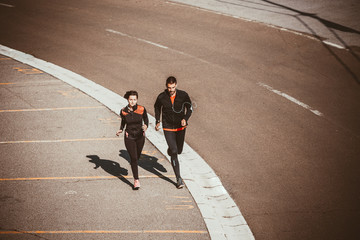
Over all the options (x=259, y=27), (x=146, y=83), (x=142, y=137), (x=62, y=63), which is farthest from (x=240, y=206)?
(x=259, y=27)

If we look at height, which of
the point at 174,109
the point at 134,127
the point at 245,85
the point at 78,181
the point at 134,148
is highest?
the point at 174,109

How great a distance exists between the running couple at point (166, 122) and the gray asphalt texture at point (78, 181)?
540mm

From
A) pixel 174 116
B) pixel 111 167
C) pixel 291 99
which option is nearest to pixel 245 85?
pixel 291 99

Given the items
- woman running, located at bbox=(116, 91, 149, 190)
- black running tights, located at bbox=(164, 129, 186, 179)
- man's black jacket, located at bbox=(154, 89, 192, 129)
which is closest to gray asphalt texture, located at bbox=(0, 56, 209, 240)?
black running tights, located at bbox=(164, 129, 186, 179)

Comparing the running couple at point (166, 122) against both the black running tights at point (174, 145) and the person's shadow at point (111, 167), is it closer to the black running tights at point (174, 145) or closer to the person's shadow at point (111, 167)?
the black running tights at point (174, 145)

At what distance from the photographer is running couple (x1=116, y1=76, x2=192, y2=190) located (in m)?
6.48

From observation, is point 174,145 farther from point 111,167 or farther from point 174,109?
point 111,167

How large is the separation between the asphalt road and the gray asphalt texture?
1.29 metres

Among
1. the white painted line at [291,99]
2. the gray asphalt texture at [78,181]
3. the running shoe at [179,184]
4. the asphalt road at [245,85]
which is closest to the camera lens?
the gray asphalt texture at [78,181]

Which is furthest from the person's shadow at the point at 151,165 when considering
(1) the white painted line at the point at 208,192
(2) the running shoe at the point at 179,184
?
(1) the white painted line at the point at 208,192

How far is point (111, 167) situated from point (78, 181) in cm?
76

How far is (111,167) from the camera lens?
744cm

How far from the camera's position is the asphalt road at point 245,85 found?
6617 millimetres

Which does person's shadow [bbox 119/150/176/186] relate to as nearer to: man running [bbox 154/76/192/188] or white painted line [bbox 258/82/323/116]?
man running [bbox 154/76/192/188]
